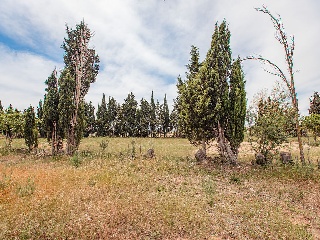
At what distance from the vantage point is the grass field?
8148 mm

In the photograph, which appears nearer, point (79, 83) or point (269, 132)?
point (269, 132)

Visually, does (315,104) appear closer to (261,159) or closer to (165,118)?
(165,118)

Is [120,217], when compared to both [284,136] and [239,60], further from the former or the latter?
[239,60]

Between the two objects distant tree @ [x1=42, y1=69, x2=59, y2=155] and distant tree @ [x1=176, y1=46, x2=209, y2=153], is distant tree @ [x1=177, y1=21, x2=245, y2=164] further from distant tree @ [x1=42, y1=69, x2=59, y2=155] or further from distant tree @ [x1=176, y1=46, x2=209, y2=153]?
distant tree @ [x1=42, y1=69, x2=59, y2=155]

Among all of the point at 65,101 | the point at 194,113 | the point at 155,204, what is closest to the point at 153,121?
the point at 65,101

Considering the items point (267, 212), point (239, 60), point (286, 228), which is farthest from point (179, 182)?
point (239, 60)

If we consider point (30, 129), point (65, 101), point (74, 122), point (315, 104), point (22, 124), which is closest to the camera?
point (65, 101)

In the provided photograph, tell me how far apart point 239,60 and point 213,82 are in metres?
3.01

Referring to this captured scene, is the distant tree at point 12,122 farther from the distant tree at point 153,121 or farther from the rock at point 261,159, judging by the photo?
the distant tree at point 153,121

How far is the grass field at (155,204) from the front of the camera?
8148 mm

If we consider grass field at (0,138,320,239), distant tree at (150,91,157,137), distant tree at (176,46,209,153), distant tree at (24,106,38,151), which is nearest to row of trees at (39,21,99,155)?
distant tree at (24,106,38,151)

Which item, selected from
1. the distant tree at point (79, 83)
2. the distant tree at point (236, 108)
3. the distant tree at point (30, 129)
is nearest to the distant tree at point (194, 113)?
the distant tree at point (236, 108)

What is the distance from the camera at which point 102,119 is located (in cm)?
8819

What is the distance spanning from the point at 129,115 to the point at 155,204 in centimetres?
7598
